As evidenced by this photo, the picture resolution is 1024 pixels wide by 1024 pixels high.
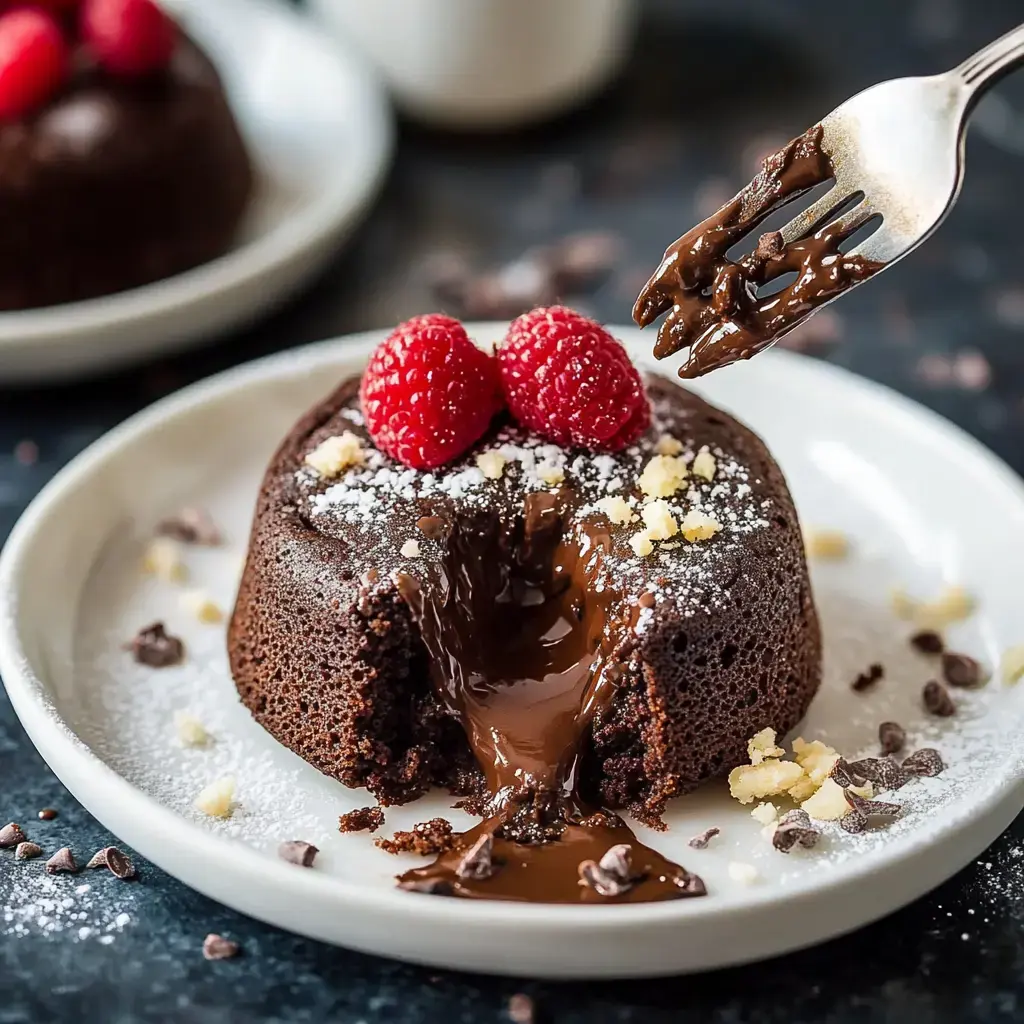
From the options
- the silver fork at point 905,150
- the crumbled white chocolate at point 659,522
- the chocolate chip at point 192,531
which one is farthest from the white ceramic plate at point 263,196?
the silver fork at point 905,150

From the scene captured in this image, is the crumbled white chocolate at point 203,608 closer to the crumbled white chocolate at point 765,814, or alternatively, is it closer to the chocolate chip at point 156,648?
the chocolate chip at point 156,648

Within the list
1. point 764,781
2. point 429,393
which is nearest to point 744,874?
point 764,781

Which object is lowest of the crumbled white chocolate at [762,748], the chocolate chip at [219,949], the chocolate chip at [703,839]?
the chocolate chip at [219,949]

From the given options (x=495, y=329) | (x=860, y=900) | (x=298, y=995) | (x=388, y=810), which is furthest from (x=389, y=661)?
(x=495, y=329)

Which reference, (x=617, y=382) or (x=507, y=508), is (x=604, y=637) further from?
(x=617, y=382)

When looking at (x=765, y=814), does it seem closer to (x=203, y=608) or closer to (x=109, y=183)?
(x=203, y=608)

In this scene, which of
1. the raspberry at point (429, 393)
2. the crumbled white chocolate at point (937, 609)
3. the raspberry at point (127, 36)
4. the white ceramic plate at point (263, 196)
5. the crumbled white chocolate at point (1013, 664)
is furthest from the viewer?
the raspberry at point (127, 36)

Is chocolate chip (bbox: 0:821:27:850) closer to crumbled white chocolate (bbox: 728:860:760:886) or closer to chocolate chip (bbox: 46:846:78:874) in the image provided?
chocolate chip (bbox: 46:846:78:874)
